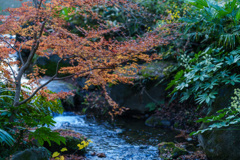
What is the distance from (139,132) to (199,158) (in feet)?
6.33

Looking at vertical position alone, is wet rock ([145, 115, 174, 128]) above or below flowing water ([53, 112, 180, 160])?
above

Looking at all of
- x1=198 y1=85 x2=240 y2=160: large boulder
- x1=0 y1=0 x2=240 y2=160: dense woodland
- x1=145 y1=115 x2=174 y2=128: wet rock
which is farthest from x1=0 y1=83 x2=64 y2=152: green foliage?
A: x1=145 y1=115 x2=174 y2=128: wet rock

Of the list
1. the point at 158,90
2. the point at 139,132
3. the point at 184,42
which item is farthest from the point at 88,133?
the point at 184,42

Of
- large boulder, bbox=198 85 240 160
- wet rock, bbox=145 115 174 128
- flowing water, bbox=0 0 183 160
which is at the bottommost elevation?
flowing water, bbox=0 0 183 160

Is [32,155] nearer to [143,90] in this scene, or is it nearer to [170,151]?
[170,151]

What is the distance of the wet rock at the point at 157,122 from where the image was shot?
5.78 metres

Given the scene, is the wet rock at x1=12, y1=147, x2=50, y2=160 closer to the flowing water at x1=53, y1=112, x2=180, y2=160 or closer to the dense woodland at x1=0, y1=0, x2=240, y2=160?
the dense woodland at x1=0, y1=0, x2=240, y2=160

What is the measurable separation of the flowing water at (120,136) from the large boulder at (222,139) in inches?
40.9

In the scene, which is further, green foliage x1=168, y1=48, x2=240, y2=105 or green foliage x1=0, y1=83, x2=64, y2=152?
green foliage x1=168, y1=48, x2=240, y2=105

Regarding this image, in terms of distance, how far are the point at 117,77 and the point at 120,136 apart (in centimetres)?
206

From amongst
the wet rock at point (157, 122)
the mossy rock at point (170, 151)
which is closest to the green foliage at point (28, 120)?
the mossy rock at point (170, 151)

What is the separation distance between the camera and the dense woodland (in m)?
2.83

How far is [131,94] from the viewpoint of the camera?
6684mm

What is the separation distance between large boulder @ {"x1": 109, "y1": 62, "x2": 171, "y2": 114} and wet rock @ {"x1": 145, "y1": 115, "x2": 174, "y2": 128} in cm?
50
